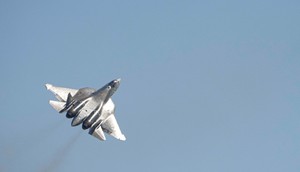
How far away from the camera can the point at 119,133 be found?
138 m

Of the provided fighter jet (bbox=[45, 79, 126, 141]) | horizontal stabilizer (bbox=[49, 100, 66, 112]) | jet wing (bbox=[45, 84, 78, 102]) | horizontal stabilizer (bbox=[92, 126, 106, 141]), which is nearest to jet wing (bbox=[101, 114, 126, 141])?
fighter jet (bbox=[45, 79, 126, 141])

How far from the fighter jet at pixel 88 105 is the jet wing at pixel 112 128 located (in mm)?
2378

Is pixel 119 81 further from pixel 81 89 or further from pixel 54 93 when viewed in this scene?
pixel 54 93

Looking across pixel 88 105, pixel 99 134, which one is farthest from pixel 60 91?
pixel 99 134

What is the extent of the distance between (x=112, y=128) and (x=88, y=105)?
15.1m

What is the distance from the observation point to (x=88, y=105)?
125 metres

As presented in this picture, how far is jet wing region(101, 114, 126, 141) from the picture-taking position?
446 feet

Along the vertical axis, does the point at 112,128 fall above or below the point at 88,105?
above

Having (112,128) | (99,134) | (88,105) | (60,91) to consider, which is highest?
(112,128)

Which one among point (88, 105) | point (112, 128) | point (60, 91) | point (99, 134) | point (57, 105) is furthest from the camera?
point (112, 128)

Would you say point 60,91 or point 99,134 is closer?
point 99,134

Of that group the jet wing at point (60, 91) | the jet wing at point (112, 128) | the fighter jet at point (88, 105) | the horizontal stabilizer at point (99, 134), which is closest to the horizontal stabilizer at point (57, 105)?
the fighter jet at point (88, 105)

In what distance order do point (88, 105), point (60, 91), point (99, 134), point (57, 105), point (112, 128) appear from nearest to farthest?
point (88, 105)
point (57, 105)
point (99, 134)
point (60, 91)
point (112, 128)

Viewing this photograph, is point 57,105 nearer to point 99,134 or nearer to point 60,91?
point 60,91
